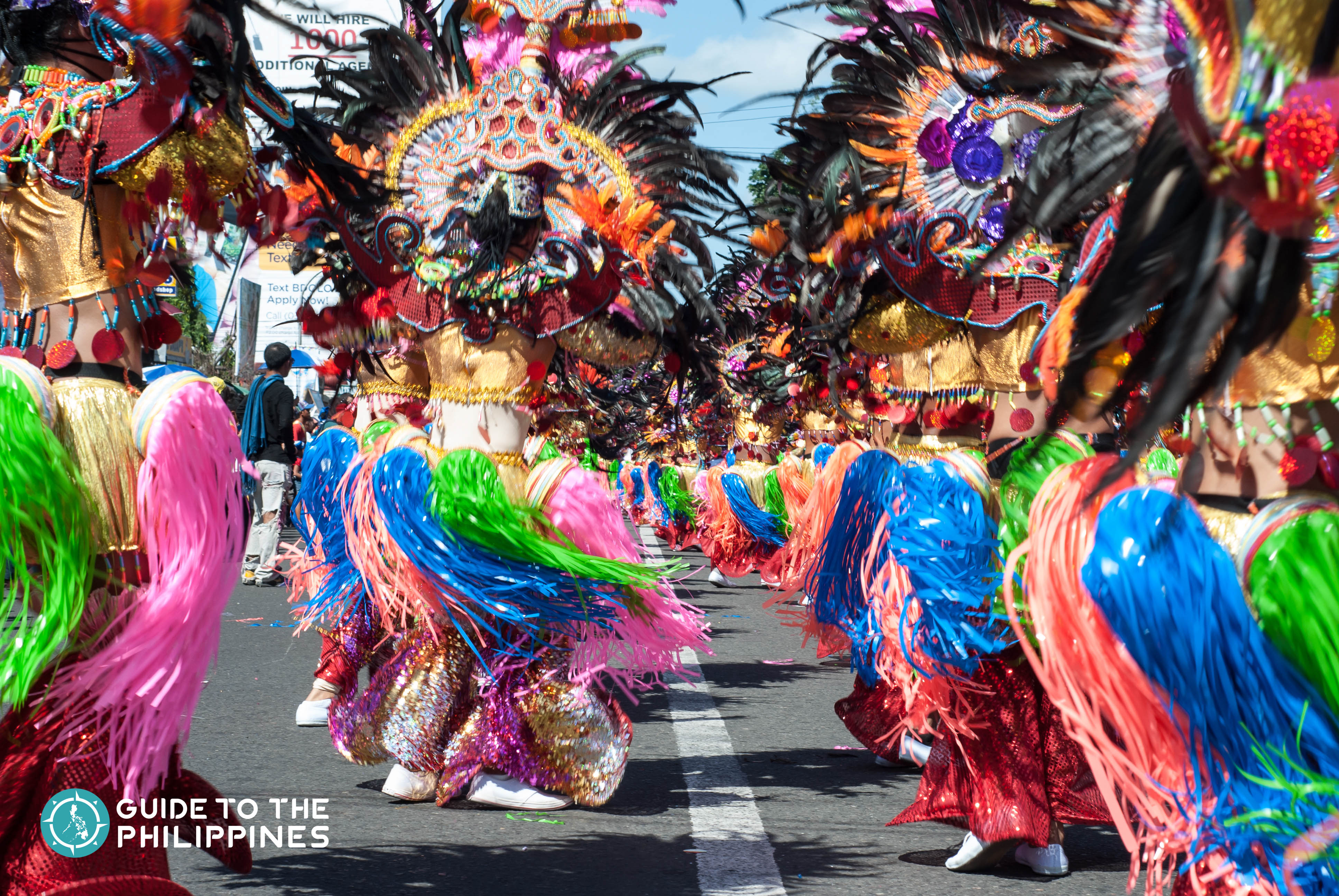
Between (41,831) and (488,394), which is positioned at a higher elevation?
(488,394)

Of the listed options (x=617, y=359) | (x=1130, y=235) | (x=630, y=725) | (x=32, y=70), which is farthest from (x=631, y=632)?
(x=1130, y=235)

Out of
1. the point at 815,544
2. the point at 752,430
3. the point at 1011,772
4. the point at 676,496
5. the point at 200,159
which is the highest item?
the point at 200,159

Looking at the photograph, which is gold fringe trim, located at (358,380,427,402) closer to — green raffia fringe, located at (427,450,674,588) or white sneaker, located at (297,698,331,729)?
white sneaker, located at (297,698,331,729)

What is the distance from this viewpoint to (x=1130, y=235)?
1.92 m

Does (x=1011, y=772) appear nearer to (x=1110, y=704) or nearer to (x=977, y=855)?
(x=977, y=855)

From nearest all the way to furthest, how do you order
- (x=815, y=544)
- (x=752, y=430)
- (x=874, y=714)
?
(x=874, y=714)
(x=815, y=544)
(x=752, y=430)

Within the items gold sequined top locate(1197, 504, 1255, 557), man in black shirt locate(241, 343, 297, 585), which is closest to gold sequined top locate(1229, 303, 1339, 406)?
gold sequined top locate(1197, 504, 1255, 557)

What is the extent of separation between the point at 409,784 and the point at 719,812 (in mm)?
974

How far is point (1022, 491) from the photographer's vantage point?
3.61 m

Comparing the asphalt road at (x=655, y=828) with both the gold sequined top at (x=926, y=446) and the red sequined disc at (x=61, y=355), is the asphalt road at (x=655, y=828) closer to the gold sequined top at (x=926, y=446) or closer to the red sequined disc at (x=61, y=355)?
the gold sequined top at (x=926, y=446)

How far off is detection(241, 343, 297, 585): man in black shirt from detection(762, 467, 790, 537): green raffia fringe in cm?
461

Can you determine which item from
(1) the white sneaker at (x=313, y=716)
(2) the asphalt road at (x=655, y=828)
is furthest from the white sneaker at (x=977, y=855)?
(1) the white sneaker at (x=313, y=716)

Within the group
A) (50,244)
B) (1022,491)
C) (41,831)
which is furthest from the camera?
(1022,491)

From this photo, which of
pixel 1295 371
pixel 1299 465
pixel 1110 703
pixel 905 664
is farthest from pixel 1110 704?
pixel 905 664
